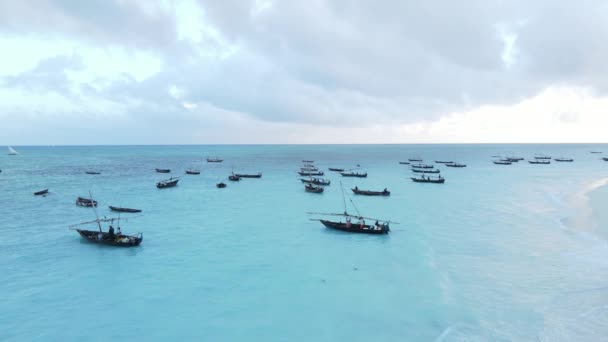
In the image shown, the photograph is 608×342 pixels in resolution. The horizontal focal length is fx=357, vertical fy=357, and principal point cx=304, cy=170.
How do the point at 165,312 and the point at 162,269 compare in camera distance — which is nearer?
the point at 165,312

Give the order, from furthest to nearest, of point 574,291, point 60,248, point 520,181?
point 520,181, point 60,248, point 574,291

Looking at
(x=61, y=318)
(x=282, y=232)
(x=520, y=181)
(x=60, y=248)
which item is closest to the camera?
(x=61, y=318)

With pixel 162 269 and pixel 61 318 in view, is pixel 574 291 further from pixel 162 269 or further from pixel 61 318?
pixel 61 318

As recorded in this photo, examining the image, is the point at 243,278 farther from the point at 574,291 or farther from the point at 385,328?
the point at 574,291

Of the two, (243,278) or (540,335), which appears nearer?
(540,335)

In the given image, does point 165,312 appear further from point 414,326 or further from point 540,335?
point 540,335

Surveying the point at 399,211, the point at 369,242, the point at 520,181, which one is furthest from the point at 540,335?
the point at 520,181

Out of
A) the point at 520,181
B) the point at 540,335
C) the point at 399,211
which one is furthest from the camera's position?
the point at 520,181

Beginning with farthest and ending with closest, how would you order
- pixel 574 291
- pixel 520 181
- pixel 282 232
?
pixel 520 181, pixel 282 232, pixel 574 291

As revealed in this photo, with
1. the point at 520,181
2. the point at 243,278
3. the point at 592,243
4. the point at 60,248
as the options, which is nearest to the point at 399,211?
the point at 592,243
